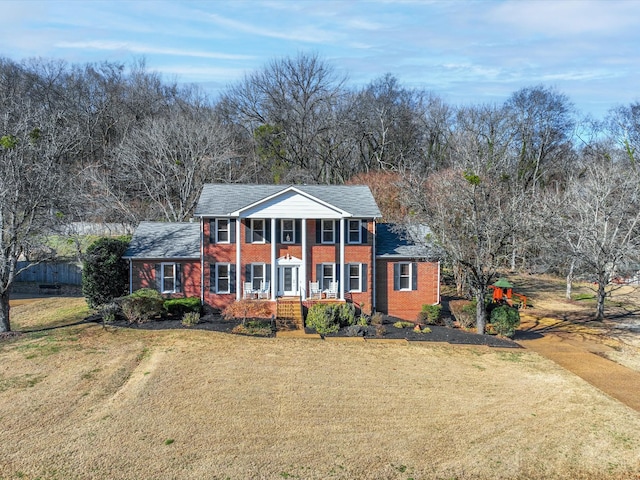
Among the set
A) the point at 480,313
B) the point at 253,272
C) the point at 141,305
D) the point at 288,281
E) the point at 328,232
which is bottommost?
the point at 480,313

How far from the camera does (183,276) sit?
27703 mm

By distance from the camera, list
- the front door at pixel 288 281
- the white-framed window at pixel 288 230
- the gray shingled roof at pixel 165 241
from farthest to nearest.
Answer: the white-framed window at pixel 288 230 < the front door at pixel 288 281 < the gray shingled roof at pixel 165 241

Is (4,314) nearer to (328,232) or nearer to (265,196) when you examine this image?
(265,196)

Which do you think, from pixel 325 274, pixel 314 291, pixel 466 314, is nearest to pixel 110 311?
pixel 314 291

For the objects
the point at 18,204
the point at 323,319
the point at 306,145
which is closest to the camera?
the point at 18,204

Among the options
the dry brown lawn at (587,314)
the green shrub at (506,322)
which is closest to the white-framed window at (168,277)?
the green shrub at (506,322)

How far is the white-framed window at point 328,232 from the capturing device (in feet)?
91.1

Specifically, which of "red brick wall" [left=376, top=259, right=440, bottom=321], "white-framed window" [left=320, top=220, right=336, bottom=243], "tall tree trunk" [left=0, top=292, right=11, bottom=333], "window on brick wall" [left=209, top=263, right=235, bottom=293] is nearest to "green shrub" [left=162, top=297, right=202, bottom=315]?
"window on brick wall" [left=209, top=263, right=235, bottom=293]

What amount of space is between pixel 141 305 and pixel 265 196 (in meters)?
8.20

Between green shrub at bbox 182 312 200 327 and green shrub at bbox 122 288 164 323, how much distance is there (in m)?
1.61

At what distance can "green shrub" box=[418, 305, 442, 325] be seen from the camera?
2639cm

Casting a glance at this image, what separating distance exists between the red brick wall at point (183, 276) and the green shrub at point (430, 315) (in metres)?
11.7

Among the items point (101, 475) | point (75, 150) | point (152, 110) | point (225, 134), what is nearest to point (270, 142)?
point (225, 134)

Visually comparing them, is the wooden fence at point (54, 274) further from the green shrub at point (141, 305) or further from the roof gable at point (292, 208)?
the roof gable at point (292, 208)
